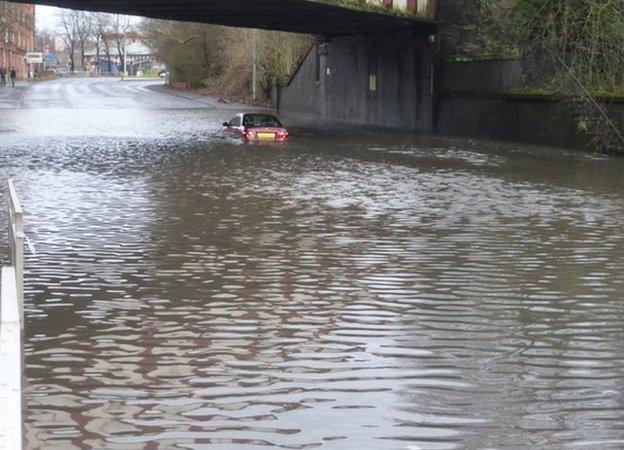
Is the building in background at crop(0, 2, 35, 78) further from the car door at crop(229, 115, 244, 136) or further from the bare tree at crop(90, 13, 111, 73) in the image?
the car door at crop(229, 115, 244, 136)

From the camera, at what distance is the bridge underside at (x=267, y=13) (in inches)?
1318

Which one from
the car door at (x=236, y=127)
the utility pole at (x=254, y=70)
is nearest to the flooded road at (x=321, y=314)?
the car door at (x=236, y=127)

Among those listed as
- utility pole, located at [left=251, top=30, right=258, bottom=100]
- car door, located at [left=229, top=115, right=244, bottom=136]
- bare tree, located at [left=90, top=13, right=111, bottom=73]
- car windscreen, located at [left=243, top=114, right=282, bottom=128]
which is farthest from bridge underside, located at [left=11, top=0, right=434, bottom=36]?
bare tree, located at [left=90, top=13, right=111, bottom=73]

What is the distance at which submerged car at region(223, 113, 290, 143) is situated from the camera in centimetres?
3362

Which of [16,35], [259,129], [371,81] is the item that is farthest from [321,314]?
[16,35]

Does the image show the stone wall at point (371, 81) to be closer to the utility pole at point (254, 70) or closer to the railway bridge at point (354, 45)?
the railway bridge at point (354, 45)

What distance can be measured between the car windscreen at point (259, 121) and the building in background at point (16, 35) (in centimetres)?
4353

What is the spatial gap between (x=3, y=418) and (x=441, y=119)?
37570 mm

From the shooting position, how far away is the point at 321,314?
8609mm

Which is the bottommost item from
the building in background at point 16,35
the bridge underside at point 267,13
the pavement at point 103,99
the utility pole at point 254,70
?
the pavement at point 103,99

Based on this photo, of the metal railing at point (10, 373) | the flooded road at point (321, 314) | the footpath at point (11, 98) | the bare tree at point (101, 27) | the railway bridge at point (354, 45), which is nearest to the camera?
the metal railing at point (10, 373)

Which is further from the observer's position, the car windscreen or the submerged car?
the car windscreen

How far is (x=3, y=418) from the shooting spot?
3.74 meters

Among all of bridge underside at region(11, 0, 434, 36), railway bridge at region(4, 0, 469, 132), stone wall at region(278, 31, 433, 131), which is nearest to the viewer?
bridge underside at region(11, 0, 434, 36)
